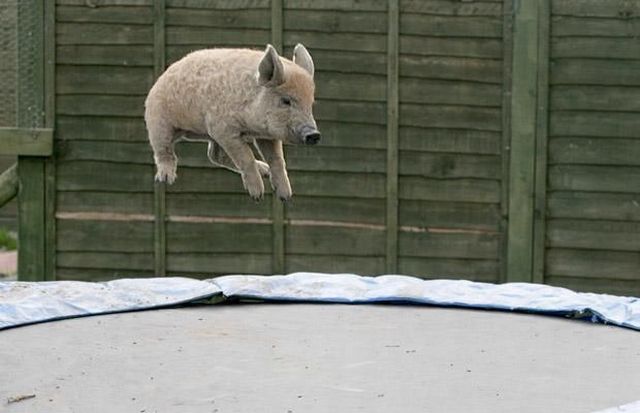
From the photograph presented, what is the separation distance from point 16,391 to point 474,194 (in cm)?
323

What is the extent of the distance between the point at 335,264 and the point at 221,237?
23.3 inches

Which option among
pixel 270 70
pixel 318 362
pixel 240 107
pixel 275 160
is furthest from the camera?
pixel 318 362

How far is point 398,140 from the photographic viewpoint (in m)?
6.41

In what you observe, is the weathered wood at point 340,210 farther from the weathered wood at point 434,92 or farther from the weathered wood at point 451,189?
the weathered wood at point 434,92

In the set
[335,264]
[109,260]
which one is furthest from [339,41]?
[109,260]

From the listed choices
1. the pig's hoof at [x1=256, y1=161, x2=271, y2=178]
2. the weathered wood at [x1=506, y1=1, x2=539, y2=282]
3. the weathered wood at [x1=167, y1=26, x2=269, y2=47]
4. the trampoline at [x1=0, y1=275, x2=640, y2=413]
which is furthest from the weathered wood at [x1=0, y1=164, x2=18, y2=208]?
the pig's hoof at [x1=256, y1=161, x2=271, y2=178]

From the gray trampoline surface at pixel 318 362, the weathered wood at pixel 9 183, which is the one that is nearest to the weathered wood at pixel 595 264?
the gray trampoline surface at pixel 318 362

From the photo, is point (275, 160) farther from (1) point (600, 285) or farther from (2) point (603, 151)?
(1) point (600, 285)

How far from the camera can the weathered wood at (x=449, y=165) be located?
641 cm

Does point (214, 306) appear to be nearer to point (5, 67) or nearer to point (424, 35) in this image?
point (424, 35)

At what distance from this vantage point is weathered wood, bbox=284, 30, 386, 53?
21.0 ft

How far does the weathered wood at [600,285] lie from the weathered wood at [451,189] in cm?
53

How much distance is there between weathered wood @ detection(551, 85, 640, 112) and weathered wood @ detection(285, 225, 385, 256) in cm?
115

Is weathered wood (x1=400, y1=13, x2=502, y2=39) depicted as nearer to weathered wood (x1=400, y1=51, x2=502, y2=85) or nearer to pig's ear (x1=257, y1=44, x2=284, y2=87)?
weathered wood (x1=400, y1=51, x2=502, y2=85)
